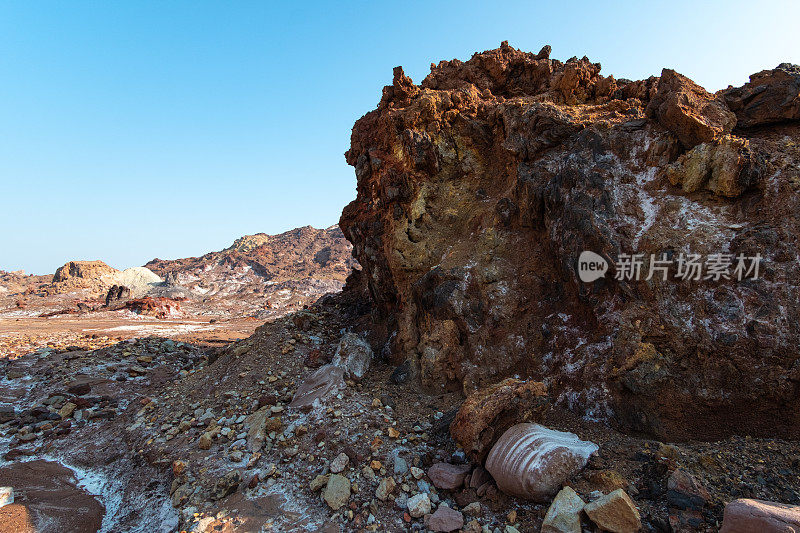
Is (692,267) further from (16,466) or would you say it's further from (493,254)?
(16,466)

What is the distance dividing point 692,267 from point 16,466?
12.2 metres

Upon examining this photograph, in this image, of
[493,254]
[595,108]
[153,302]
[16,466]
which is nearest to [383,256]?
[493,254]

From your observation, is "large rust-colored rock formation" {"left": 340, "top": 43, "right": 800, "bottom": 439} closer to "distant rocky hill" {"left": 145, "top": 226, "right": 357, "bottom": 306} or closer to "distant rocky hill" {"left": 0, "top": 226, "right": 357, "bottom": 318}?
"distant rocky hill" {"left": 0, "top": 226, "right": 357, "bottom": 318}

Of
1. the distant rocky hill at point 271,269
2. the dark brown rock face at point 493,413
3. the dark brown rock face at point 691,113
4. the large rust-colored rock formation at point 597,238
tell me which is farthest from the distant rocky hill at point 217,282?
the dark brown rock face at point 691,113

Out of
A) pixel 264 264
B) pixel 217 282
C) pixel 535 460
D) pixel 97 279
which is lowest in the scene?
pixel 535 460

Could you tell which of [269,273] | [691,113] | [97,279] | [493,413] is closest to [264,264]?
[269,273]

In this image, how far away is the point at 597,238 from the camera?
5930 millimetres

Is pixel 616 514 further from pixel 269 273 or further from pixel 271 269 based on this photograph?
pixel 271 269

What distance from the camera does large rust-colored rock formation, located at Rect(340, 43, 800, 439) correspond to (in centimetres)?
473

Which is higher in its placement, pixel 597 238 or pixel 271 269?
pixel 271 269

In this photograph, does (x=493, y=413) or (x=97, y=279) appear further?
(x=97, y=279)

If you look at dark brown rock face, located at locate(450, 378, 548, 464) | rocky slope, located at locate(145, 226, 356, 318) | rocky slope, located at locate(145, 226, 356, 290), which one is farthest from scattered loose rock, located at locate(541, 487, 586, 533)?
rocky slope, located at locate(145, 226, 356, 290)

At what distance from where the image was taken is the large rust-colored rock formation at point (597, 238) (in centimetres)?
473

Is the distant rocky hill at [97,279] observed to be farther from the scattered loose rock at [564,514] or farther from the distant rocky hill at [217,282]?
the scattered loose rock at [564,514]
